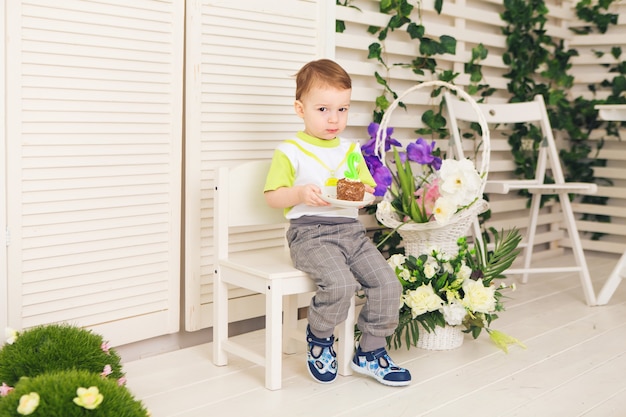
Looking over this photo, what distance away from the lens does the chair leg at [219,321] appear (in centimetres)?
240

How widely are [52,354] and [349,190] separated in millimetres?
869

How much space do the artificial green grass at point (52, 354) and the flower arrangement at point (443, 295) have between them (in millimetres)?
929

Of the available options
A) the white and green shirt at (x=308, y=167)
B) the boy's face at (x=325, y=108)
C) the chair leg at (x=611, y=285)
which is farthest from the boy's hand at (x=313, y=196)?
the chair leg at (x=611, y=285)

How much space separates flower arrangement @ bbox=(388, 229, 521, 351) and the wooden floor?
0.29 feet

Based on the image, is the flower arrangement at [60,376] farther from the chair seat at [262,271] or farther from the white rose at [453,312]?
the white rose at [453,312]

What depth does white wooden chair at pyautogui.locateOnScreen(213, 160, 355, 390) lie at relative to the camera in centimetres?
219

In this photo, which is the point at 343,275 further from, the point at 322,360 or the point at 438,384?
the point at 438,384

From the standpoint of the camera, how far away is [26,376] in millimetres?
1862

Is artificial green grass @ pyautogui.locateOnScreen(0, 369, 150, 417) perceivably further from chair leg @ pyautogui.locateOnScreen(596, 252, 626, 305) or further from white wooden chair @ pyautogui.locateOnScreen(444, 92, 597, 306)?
chair leg @ pyautogui.locateOnScreen(596, 252, 626, 305)

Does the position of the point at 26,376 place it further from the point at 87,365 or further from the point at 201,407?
the point at 201,407

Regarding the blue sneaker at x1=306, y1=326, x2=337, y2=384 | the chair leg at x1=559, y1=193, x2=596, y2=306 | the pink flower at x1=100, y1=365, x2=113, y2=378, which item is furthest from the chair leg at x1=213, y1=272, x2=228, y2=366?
the chair leg at x1=559, y1=193, x2=596, y2=306

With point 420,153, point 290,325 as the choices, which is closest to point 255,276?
point 290,325

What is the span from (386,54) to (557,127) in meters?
1.38

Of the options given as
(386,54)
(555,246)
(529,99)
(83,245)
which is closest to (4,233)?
(83,245)
